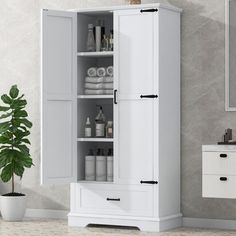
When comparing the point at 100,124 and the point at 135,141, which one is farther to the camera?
the point at 100,124

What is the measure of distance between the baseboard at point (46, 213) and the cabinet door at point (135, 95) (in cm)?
103

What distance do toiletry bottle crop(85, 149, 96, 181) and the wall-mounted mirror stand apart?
138 centimetres

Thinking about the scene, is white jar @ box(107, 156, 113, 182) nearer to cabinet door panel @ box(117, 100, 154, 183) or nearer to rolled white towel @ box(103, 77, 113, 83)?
cabinet door panel @ box(117, 100, 154, 183)

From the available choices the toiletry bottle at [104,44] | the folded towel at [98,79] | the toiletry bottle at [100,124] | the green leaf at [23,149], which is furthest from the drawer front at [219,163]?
the green leaf at [23,149]

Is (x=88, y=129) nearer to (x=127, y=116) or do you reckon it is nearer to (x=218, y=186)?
(x=127, y=116)

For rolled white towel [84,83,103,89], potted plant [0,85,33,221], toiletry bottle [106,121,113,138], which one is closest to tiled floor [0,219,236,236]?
potted plant [0,85,33,221]

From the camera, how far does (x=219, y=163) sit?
7.04 m

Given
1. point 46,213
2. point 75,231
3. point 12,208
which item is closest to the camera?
point 75,231

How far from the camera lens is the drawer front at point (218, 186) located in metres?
7.00

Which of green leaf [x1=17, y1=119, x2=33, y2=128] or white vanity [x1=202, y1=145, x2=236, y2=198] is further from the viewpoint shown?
green leaf [x1=17, y1=119, x2=33, y2=128]

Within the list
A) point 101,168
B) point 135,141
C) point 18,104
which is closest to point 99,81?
point 135,141

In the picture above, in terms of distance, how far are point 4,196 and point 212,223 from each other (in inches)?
83.0

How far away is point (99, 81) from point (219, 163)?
1444 millimetres

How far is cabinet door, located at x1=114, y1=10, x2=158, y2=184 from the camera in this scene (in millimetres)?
7328
